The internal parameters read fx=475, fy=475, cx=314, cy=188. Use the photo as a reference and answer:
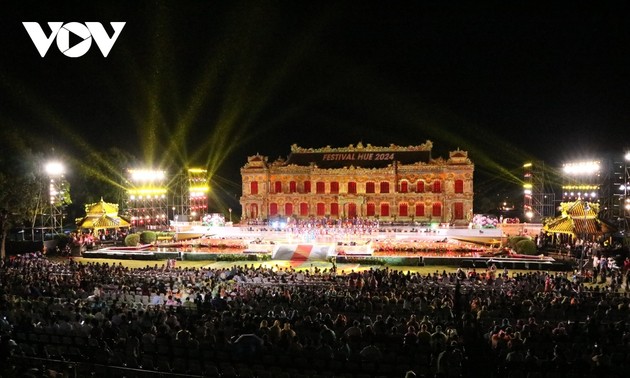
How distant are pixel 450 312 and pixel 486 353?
349 inches

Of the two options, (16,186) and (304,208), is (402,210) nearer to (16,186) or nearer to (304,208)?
(304,208)

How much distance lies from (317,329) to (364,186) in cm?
4703

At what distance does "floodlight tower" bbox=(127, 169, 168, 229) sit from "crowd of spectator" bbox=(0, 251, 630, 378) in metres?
29.7

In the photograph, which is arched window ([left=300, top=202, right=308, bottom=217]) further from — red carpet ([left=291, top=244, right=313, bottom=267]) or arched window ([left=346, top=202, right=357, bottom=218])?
red carpet ([left=291, top=244, right=313, bottom=267])

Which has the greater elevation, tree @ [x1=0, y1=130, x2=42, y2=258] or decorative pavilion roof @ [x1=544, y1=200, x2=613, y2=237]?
tree @ [x1=0, y1=130, x2=42, y2=258]

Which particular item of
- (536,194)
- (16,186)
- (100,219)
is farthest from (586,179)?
(16,186)

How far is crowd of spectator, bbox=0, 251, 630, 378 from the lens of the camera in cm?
928

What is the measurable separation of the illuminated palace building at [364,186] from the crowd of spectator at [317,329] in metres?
35.3

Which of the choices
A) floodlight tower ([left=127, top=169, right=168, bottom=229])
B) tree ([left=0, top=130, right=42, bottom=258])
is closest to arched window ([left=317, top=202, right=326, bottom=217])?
floodlight tower ([left=127, top=169, right=168, bottom=229])

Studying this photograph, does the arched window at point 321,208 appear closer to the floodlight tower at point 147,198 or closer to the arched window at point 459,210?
the arched window at point 459,210

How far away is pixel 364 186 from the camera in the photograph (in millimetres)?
59344

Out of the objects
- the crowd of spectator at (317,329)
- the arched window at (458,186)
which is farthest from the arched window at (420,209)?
the crowd of spectator at (317,329)

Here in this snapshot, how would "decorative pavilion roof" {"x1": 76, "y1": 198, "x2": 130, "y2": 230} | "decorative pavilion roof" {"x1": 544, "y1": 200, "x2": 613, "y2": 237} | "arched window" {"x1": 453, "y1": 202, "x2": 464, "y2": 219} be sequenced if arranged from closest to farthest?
1. "decorative pavilion roof" {"x1": 544, "y1": 200, "x2": 613, "y2": 237}
2. "decorative pavilion roof" {"x1": 76, "y1": 198, "x2": 130, "y2": 230}
3. "arched window" {"x1": 453, "y1": 202, "x2": 464, "y2": 219}

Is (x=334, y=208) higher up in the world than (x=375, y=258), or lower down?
higher up
